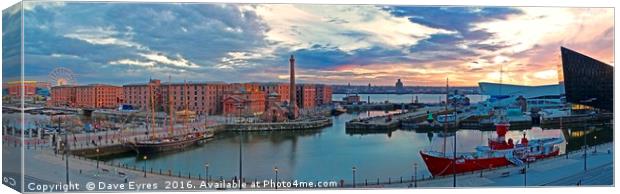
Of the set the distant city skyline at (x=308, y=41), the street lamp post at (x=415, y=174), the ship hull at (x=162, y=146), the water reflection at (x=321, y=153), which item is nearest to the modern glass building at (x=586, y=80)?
the distant city skyline at (x=308, y=41)

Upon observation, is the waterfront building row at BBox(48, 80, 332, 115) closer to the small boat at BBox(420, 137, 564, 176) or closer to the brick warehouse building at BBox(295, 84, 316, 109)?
the brick warehouse building at BBox(295, 84, 316, 109)

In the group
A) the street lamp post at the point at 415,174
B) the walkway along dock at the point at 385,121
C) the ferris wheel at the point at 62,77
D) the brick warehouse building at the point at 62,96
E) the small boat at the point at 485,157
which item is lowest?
the street lamp post at the point at 415,174

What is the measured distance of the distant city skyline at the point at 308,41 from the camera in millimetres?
9188

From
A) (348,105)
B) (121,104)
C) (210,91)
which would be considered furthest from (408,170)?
(121,104)

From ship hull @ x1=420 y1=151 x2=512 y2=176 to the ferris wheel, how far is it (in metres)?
4.04

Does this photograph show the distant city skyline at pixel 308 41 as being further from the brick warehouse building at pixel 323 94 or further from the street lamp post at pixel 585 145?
the street lamp post at pixel 585 145

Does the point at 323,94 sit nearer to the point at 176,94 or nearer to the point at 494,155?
the point at 176,94

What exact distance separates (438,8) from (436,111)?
130 cm

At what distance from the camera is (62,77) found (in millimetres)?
9250

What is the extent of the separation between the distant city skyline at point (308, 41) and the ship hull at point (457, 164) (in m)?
0.90

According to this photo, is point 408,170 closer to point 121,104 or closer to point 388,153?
point 388,153

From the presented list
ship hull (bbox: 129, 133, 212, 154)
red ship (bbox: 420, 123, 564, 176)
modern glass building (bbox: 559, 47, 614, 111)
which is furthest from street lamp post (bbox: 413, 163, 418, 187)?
ship hull (bbox: 129, 133, 212, 154)

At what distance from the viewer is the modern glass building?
405 inches

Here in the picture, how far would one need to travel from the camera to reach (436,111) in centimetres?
1035
